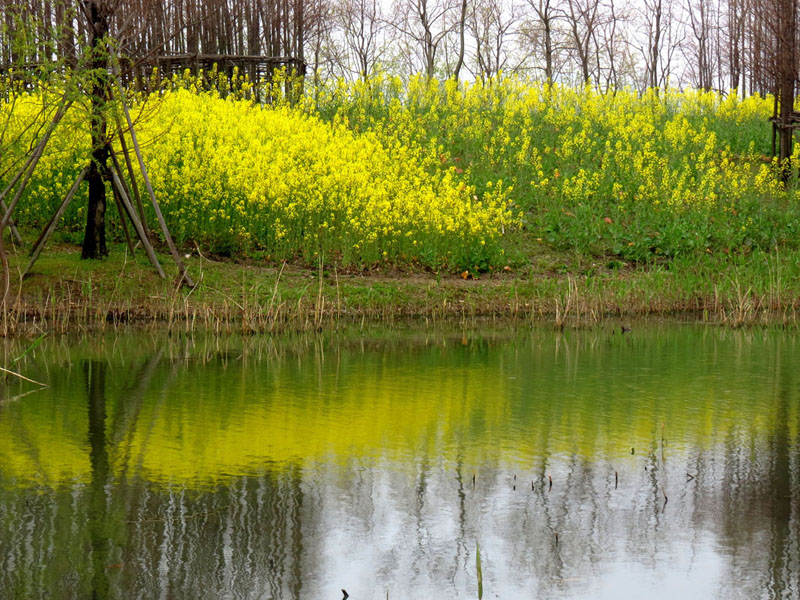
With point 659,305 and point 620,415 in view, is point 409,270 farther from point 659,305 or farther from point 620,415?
point 620,415

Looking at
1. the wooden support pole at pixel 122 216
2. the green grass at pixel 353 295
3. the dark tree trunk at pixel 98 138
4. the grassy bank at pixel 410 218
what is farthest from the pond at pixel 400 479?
the dark tree trunk at pixel 98 138

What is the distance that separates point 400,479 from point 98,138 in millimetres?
11109

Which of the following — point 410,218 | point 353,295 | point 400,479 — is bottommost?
point 400,479

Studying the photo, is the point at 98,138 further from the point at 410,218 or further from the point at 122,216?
the point at 410,218

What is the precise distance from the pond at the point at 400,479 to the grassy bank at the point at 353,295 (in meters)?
3.38

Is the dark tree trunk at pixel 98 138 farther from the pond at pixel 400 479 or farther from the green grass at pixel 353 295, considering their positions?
the pond at pixel 400 479

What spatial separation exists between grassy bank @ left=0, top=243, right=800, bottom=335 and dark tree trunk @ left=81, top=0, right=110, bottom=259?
32cm

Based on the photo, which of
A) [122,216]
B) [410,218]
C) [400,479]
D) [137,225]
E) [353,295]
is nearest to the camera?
[400,479]

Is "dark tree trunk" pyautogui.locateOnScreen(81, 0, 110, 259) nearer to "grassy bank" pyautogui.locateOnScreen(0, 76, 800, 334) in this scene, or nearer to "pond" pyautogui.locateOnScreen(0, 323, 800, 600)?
"grassy bank" pyautogui.locateOnScreen(0, 76, 800, 334)

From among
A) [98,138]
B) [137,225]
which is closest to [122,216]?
[137,225]

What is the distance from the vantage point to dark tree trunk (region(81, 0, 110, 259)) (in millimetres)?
15212

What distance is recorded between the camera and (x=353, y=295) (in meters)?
16.5

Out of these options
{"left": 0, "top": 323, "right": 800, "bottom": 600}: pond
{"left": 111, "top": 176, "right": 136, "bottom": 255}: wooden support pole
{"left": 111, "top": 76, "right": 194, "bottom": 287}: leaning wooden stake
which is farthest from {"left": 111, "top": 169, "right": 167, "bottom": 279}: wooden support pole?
{"left": 0, "top": 323, "right": 800, "bottom": 600}: pond

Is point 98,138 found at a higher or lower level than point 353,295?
higher
